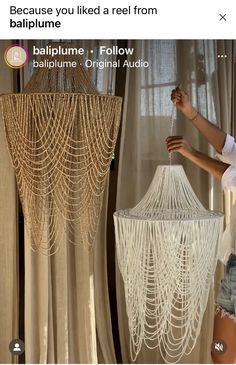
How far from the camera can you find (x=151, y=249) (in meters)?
0.93

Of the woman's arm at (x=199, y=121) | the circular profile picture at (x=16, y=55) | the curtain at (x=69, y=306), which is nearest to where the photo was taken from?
the circular profile picture at (x=16, y=55)

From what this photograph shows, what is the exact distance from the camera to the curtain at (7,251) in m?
0.93

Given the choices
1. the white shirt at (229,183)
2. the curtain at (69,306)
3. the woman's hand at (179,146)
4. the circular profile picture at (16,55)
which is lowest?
the curtain at (69,306)

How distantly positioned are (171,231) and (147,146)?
23 centimetres

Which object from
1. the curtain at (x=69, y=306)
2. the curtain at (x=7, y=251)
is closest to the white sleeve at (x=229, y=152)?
the curtain at (x=69, y=306)

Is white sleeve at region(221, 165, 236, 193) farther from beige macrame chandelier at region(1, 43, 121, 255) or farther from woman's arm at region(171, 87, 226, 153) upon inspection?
beige macrame chandelier at region(1, 43, 121, 255)

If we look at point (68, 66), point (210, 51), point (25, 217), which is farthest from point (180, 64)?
point (25, 217)

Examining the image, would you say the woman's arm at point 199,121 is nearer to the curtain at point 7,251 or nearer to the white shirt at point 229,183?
the white shirt at point 229,183

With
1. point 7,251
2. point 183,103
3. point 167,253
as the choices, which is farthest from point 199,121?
point 7,251

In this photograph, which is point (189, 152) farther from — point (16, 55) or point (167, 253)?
point (16, 55)

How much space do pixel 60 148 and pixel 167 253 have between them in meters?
→ 0.25

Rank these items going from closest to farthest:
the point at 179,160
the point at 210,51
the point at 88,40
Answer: the point at 88,40, the point at 210,51, the point at 179,160

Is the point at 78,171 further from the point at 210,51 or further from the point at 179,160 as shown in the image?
the point at 210,51

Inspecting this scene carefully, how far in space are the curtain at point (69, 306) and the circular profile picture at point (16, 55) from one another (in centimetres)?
21
